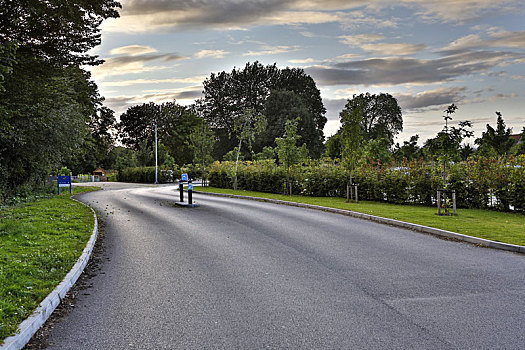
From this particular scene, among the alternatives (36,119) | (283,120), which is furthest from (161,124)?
(36,119)

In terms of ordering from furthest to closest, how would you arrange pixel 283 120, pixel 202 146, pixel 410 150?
1. pixel 283 120
2. pixel 410 150
3. pixel 202 146

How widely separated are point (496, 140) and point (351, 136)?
61.7 feet

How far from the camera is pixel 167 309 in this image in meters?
5.25

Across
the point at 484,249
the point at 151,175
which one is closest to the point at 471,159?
the point at 484,249

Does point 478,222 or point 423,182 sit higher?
point 423,182

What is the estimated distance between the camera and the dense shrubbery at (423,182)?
52.0 feet

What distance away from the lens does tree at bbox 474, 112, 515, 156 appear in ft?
107

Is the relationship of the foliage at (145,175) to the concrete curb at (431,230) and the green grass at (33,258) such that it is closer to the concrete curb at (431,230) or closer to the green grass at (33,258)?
the concrete curb at (431,230)

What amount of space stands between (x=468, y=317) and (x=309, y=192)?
19009 mm

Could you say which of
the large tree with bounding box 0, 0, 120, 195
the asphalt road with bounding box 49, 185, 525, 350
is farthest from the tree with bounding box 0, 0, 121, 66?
the asphalt road with bounding box 49, 185, 525, 350

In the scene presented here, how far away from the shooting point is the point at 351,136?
20.1m

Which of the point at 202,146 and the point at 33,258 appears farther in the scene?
the point at 202,146

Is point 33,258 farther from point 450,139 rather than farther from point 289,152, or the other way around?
point 289,152

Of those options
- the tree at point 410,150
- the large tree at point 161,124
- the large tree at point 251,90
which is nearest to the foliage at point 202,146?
the tree at point 410,150
